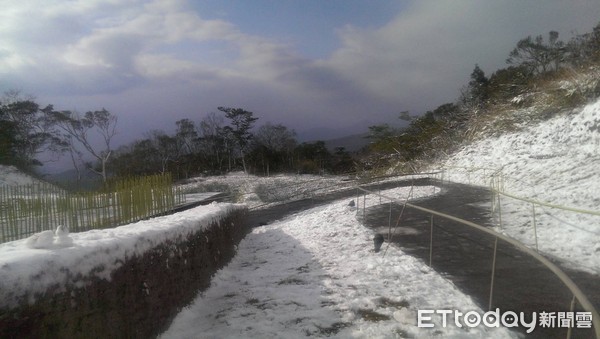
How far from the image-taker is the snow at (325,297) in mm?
4617

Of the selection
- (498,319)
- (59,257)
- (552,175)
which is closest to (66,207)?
(59,257)

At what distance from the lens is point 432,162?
2672 cm

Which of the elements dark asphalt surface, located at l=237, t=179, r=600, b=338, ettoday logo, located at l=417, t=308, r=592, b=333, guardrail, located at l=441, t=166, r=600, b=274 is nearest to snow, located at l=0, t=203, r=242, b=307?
ettoday logo, located at l=417, t=308, r=592, b=333

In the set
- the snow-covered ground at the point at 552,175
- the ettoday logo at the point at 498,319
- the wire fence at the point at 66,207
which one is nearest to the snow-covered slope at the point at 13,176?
the wire fence at the point at 66,207

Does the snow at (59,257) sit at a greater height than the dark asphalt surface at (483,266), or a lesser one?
greater

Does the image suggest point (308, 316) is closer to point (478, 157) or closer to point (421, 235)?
point (421, 235)

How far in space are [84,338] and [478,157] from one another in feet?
67.9

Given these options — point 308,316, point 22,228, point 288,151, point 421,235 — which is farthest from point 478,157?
point 288,151

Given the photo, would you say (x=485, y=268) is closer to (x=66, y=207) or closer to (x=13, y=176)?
(x=66, y=207)

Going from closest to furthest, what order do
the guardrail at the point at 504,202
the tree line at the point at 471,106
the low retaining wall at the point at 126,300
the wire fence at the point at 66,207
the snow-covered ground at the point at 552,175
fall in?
1. the low retaining wall at the point at 126,300
2. the guardrail at the point at 504,202
3. the snow-covered ground at the point at 552,175
4. the wire fence at the point at 66,207
5. the tree line at the point at 471,106

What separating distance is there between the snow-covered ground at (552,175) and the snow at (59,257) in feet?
20.2

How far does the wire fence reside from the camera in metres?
8.98

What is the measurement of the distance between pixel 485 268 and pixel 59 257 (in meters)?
5.77

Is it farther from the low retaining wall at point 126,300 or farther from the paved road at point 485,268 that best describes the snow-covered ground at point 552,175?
the low retaining wall at point 126,300
